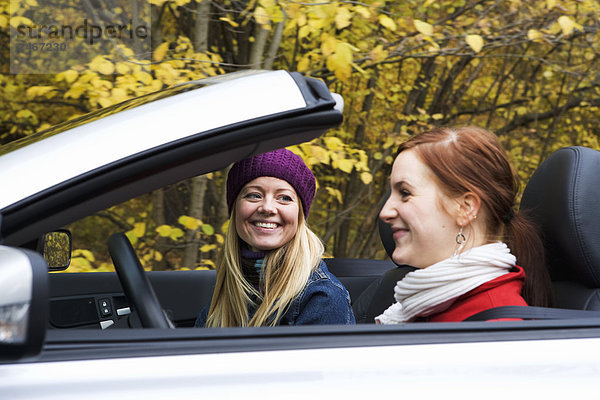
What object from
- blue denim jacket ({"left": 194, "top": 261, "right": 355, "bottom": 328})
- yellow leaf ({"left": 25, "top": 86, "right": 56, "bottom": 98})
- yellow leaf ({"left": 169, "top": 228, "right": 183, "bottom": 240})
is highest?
blue denim jacket ({"left": 194, "top": 261, "right": 355, "bottom": 328})

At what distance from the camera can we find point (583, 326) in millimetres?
1270

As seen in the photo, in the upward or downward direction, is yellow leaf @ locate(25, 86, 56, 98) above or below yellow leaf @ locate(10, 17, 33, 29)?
below

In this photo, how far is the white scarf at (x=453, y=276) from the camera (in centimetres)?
156

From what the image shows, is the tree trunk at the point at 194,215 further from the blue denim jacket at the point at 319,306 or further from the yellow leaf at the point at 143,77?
the blue denim jacket at the point at 319,306

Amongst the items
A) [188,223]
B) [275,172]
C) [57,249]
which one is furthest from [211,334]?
[188,223]

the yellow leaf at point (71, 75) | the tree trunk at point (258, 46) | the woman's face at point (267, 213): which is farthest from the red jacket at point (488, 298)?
the tree trunk at point (258, 46)

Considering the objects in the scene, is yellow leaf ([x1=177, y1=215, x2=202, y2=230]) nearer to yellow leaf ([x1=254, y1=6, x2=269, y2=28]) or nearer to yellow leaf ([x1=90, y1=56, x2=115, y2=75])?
yellow leaf ([x1=90, y1=56, x2=115, y2=75])

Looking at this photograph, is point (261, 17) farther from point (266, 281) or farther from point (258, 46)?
point (266, 281)

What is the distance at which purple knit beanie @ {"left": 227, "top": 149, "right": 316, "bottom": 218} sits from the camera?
6.58 feet

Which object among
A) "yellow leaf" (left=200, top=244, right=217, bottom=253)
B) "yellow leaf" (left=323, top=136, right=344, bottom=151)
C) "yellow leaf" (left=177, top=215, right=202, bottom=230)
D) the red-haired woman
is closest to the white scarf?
the red-haired woman

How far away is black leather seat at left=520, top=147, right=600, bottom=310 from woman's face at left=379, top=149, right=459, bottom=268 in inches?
12.1

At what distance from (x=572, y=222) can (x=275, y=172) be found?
0.89m

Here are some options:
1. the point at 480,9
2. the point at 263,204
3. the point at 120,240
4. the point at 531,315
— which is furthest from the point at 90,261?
the point at 480,9

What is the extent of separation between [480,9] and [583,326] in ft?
13.1
